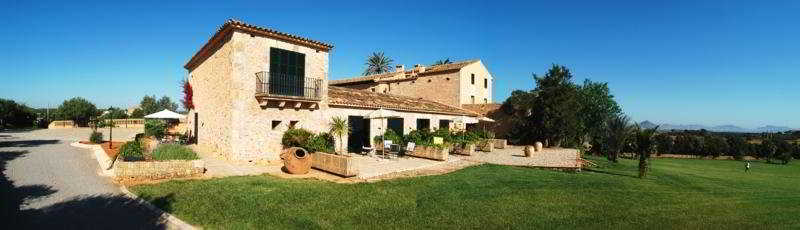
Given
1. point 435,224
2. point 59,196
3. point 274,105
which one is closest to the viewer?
point 435,224

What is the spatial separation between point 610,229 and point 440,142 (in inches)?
413

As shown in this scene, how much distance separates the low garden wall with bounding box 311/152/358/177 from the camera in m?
12.0

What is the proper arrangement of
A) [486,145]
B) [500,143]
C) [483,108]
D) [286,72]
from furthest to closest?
[483,108] < [500,143] < [486,145] < [286,72]

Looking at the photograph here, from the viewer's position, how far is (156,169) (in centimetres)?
1080

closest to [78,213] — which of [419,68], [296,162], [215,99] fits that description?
[296,162]

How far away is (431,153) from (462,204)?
8685 millimetres

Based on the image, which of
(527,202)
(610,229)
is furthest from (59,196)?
(610,229)

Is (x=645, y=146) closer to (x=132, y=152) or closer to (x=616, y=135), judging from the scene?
(x=616, y=135)

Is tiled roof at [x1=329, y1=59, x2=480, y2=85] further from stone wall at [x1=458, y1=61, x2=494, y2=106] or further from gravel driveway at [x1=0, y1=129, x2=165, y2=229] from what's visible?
gravel driveway at [x1=0, y1=129, x2=165, y2=229]

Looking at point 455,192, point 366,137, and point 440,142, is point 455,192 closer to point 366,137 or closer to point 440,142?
point 440,142

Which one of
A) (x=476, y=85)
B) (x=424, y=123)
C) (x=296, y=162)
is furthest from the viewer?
(x=476, y=85)

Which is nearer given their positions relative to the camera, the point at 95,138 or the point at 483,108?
the point at 95,138

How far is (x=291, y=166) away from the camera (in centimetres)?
1248

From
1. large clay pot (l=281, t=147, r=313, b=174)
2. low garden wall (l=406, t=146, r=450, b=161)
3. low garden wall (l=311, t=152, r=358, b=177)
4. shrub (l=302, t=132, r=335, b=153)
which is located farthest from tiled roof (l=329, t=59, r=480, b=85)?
large clay pot (l=281, t=147, r=313, b=174)
